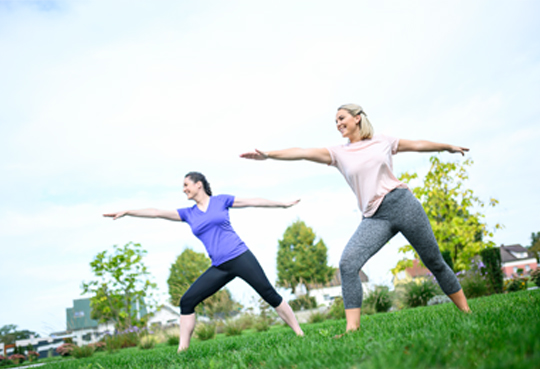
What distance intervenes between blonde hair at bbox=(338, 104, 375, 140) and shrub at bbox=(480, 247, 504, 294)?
1146 cm

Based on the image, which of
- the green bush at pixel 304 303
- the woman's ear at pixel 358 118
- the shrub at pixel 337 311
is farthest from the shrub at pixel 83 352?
the woman's ear at pixel 358 118

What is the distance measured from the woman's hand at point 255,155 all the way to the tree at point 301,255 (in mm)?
36904

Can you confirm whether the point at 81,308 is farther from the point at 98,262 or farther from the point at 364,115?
the point at 364,115

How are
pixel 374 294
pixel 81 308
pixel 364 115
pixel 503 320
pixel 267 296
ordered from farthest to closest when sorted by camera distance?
pixel 81 308 → pixel 374 294 → pixel 267 296 → pixel 364 115 → pixel 503 320

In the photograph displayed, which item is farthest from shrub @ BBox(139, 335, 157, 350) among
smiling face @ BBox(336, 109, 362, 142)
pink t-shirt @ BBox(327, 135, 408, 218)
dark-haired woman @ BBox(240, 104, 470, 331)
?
smiling face @ BBox(336, 109, 362, 142)

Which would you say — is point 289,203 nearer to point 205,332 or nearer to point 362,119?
point 362,119

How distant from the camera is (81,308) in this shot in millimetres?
50594

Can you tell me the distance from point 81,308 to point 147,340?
45.9 metres

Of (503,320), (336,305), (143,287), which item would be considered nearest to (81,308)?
(143,287)

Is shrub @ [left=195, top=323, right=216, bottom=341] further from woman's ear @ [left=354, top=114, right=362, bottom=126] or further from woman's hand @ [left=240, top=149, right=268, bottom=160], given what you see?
woman's ear @ [left=354, top=114, right=362, bottom=126]

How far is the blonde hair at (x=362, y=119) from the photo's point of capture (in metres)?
3.94

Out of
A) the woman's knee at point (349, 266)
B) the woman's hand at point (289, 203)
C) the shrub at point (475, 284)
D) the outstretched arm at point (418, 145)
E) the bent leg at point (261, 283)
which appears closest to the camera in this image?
the woman's knee at point (349, 266)

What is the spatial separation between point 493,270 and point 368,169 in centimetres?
1204

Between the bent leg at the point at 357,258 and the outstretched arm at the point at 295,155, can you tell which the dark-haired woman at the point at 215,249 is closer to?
the bent leg at the point at 357,258
